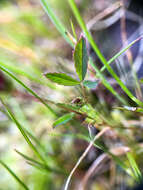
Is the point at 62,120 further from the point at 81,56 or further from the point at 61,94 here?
the point at 61,94

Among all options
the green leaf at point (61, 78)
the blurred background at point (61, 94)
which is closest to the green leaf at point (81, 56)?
the green leaf at point (61, 78)

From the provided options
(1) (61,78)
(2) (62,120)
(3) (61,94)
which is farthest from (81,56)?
(3) (61,94)

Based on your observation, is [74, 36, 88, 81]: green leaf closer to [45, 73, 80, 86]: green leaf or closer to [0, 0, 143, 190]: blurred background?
[45, 73, 80, 86]: green leaf

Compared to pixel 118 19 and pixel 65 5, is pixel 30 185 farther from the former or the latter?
pixel 65 5

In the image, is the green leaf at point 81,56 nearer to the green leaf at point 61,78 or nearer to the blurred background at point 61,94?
the green leaf at point 61,78

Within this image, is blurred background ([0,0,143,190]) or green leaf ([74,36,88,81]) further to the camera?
blurred background ([0,0,143,190])

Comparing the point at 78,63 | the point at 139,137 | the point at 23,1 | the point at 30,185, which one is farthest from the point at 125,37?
the point at 23,1

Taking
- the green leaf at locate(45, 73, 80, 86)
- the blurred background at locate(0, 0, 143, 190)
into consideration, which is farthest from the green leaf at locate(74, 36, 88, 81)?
the blurred background at locate(0, 0, 143, 190)
